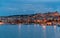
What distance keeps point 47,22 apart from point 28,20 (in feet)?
21.6

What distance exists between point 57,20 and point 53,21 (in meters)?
2.78

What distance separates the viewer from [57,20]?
5594 cm

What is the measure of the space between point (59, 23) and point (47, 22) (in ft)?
19.1

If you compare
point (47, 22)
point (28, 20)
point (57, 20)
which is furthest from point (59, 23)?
point (28, 20)

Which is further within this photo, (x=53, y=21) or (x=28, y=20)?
(x=28, y=20)

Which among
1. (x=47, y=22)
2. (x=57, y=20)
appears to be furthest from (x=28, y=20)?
(x=57, y=20)

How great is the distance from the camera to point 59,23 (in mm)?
56406

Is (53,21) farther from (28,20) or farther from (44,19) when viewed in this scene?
(28,20)

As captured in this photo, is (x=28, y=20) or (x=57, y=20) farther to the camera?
(x=28, y=20)

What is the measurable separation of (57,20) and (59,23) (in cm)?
111

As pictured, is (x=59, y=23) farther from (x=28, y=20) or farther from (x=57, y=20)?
(x=28, y=20)

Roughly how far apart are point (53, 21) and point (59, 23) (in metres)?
2.63

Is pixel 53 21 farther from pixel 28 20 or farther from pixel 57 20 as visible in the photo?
pixel 28 20

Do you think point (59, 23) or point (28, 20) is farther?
point (28, 20)
